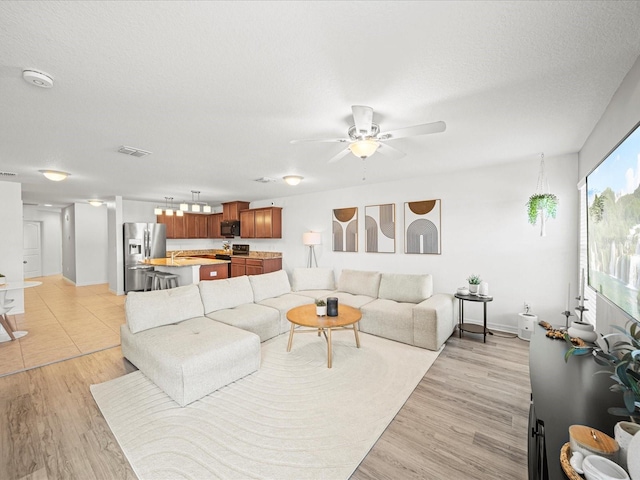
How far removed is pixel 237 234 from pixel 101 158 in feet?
14.8

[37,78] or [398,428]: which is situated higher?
[37,78]

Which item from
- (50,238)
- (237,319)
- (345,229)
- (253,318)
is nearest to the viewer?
(237,319)

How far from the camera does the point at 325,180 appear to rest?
502 centimetres

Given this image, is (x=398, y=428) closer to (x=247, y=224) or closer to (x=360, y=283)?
(x=360, y=283)

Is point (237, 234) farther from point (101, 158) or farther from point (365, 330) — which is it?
point (365, 330)

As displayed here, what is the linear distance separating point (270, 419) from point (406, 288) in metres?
2.87

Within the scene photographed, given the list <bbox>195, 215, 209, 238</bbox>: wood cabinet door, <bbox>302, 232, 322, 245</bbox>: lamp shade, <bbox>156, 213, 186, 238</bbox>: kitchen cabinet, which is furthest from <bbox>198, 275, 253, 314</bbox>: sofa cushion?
<bbox>195, 215, 209, 238</bbox>: wood cabinet door

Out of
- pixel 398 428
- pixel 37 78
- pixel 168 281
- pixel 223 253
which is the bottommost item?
pixel 398 428

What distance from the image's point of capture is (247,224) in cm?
760

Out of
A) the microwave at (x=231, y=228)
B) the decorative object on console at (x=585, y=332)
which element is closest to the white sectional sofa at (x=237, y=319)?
the decorative object on console at (x=585, y=332)

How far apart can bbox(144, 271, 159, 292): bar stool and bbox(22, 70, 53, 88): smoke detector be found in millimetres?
4861

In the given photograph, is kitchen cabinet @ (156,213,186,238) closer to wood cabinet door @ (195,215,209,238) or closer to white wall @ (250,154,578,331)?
wood cabinet door @ (195,215,209,238)

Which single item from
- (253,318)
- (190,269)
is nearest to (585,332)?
(253,318)

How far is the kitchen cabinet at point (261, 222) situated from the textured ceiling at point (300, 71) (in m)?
3.80
